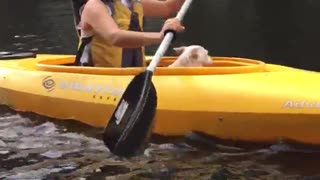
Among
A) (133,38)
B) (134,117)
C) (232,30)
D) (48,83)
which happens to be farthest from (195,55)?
(232,30)

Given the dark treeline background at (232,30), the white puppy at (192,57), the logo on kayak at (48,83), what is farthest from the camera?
the dark treeline background at (232,30)

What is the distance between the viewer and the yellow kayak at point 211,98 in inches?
187

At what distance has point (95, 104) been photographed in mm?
5453

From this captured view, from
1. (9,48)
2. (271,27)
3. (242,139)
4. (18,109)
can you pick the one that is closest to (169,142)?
(242,139)

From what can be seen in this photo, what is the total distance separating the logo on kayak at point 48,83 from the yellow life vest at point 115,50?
303 mm

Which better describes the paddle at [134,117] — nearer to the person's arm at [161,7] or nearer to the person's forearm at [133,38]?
the person's forearm at [133,38]

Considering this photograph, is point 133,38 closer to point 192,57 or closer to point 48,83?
point 192,57

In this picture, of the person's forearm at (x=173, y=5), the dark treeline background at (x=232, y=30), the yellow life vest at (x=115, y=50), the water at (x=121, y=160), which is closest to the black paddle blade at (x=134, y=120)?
the water at (x=121, y=160)

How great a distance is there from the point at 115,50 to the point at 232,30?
437 inches

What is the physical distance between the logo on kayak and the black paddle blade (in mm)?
1055

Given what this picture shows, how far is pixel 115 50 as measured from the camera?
221 inches

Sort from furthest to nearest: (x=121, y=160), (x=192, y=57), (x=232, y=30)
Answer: (x=232, y=30) < (x=192, y=57) < (x=121, y=160)

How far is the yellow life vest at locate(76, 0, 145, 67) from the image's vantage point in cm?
561

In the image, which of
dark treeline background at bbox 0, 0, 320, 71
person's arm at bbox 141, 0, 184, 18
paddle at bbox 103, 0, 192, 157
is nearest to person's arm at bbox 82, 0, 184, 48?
paddle at bbox 103, 0, 192, 157
